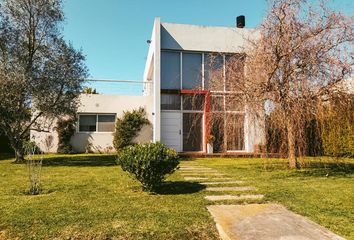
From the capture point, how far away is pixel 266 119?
9875mm

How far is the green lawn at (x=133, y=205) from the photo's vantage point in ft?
15.4

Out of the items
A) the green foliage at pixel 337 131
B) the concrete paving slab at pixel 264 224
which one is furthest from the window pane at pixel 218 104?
the concrete paving slab at pixel 264 224

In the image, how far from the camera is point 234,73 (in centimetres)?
1019

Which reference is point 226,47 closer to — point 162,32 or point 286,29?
point 162,32

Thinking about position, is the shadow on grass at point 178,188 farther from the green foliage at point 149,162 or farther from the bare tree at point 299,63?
the bare tree at point 299,63

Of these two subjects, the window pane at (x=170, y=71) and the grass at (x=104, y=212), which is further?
the window pane at (x=170, y=71)

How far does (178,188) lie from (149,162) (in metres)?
1.39

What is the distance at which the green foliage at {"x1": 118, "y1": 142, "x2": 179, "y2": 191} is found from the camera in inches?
273

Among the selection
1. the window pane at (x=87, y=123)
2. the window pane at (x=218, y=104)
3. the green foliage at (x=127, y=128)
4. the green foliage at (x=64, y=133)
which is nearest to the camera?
the window pane at (x=218, y=104)

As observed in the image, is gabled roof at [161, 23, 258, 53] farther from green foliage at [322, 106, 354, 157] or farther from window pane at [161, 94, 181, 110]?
green foliage at [322, 106, 354, 157]

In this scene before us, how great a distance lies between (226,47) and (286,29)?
27.4 ft

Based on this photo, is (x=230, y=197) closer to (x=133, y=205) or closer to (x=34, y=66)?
(x=133, y=205)

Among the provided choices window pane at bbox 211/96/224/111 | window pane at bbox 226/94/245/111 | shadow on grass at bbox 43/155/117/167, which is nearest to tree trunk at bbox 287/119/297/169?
window pane at bbox 226/94/245/111

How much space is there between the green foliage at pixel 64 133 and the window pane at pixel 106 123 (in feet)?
5.81
